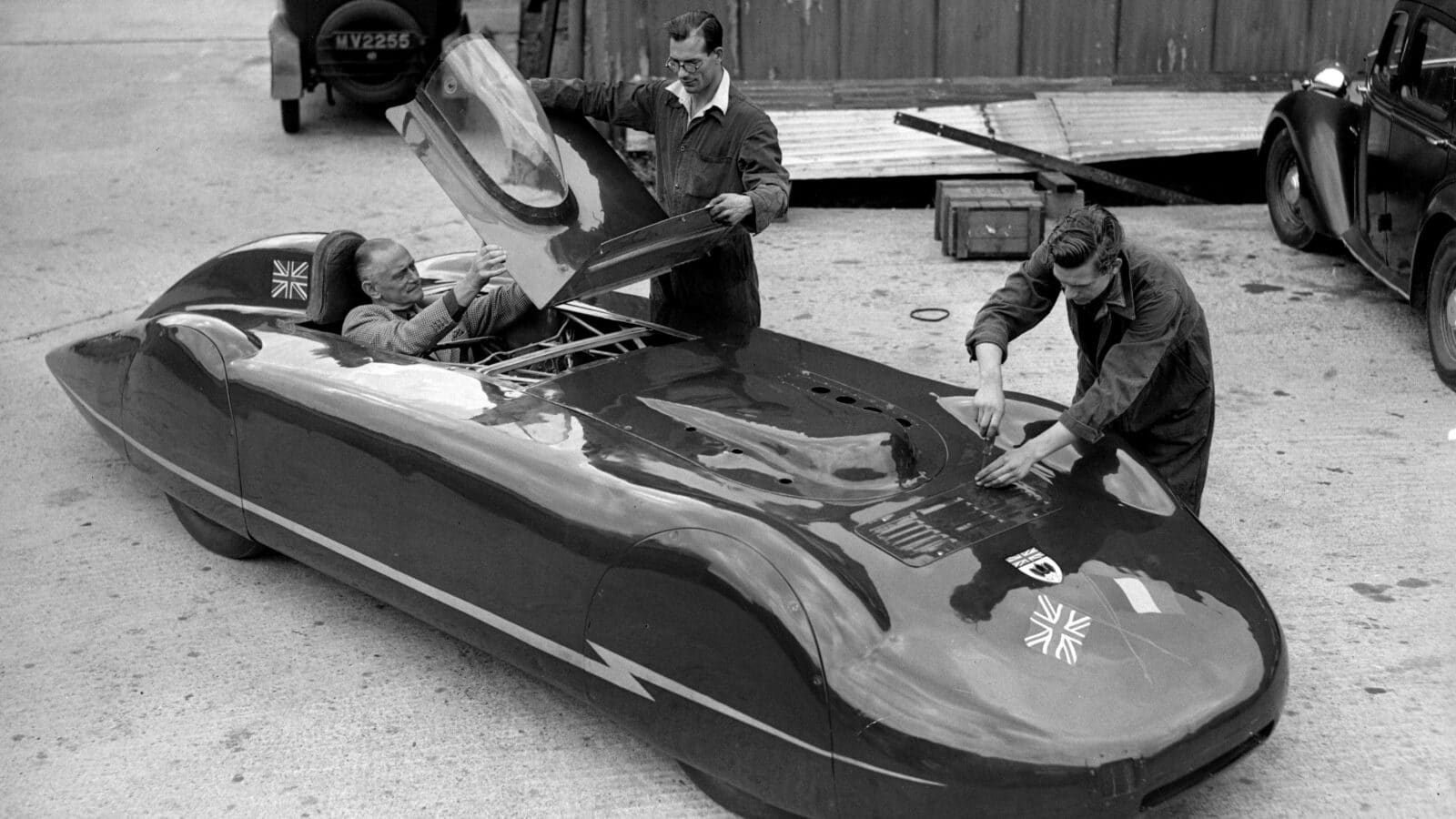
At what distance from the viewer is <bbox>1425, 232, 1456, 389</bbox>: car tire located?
6227mm

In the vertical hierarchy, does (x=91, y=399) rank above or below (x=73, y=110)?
below

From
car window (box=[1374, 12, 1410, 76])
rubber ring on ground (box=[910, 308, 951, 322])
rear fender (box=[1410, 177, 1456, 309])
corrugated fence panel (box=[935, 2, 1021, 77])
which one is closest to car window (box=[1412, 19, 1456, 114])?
car window (box=[1374, 12, 1410, 76])

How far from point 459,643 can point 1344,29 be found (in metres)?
7.78

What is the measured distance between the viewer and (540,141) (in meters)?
4.39

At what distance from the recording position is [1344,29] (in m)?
9.55

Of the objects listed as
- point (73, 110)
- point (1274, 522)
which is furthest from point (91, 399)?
point (73, 110)

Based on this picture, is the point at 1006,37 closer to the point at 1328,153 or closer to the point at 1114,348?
the point at 1328,153

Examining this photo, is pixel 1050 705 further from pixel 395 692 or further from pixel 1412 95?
pixel 1412 95

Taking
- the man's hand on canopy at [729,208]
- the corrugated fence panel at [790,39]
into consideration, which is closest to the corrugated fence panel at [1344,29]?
the corrugated fence panel at [790,39]

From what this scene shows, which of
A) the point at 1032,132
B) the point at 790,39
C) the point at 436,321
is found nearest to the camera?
the point at 436,321

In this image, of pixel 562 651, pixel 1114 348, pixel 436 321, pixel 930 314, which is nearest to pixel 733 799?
pixel 562 651

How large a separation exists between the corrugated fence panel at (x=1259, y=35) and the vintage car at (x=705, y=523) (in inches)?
241

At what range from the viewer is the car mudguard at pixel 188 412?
448cm

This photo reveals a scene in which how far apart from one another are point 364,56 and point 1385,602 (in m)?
8.44
